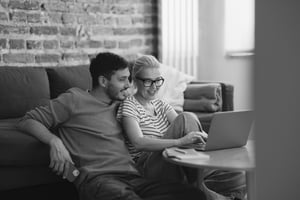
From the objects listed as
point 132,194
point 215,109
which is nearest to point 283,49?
point 132,194

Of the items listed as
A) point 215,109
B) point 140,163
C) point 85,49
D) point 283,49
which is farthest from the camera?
point 85,49

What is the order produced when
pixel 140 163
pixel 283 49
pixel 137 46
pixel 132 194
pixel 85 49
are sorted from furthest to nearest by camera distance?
pixel 137 46 → pixel 85 49 → pixel 140 163 → pixel 132 194 → pixel 283 49

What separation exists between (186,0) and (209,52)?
1.71ft

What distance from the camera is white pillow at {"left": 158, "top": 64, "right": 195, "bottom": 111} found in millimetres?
3589

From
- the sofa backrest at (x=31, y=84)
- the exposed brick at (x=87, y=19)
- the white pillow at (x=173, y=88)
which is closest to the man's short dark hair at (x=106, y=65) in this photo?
the sofa backrest at (x=31, y=84)

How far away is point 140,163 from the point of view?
230 cm

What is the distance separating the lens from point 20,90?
3270 mm

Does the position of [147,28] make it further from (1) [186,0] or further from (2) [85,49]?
(2) [85,49]

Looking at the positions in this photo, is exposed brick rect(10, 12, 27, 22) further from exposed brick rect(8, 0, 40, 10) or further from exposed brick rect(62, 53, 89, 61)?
exposed brick rect(62, 53, 89, 61)

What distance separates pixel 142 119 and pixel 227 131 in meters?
0.42

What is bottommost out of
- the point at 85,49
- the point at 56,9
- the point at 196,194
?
the point at 196,194

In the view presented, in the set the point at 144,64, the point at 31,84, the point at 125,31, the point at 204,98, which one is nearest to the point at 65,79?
the point at 31,84

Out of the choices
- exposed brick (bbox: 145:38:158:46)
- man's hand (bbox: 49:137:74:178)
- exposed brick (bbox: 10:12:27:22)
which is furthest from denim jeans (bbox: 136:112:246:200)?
exposed brick (bbox: 145:38:158:46)

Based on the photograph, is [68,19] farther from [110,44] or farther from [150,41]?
[150,41]
